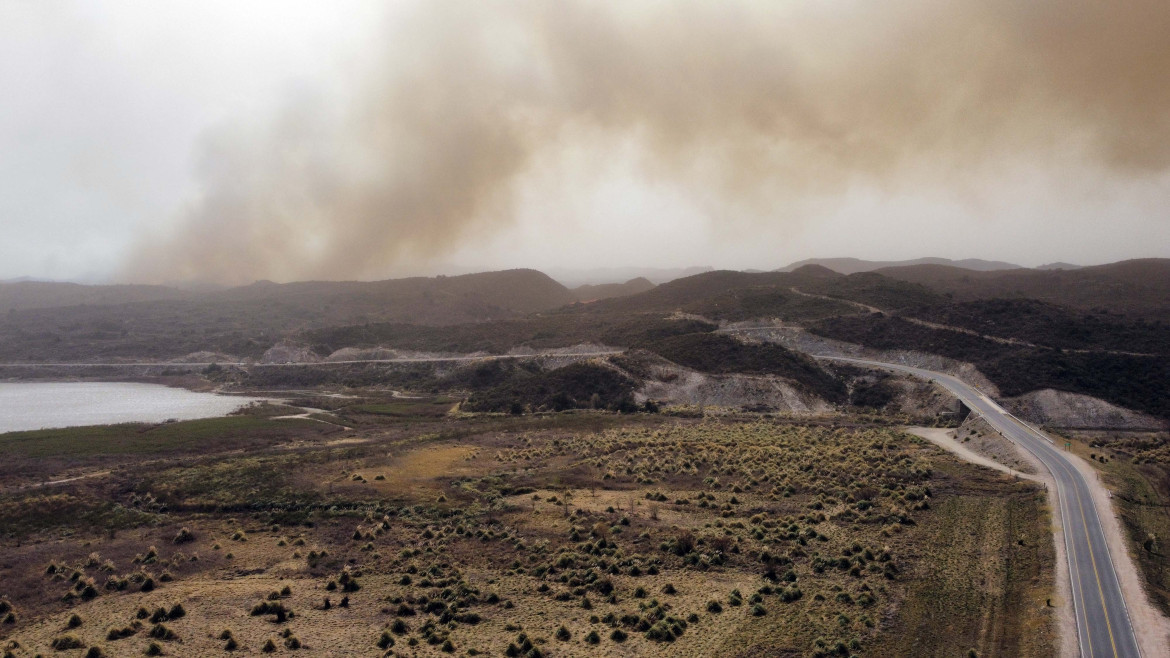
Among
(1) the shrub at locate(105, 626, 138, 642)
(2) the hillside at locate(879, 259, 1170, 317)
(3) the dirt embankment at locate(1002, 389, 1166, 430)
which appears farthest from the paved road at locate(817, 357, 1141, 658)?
(2) the hillside at locate(879, 259, 1170, 317)

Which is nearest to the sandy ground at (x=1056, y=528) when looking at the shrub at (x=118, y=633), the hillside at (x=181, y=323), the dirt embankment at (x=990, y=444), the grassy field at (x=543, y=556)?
the dirt embankment at (x=990, y=444)

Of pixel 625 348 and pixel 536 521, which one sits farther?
pixel 625 348

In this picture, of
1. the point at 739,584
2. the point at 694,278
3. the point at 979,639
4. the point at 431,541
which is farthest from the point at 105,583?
the point at 694,278

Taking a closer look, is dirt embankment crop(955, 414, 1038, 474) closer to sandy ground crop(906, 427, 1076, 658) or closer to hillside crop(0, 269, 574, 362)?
sandy ground crop(906, 427, 1076, 658)

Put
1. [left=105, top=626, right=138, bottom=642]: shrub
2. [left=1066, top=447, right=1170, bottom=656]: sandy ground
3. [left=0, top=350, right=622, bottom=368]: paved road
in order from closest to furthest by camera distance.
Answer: [left=1066, top=447, right=1170, bottom=656]: sandy ground < [left=105, top=626, right=138, bottom=642]: shrub < [left=0, top=350, right=622, bottom=368]: paved road

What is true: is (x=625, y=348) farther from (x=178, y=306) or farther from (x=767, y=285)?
(x=178, y=306)

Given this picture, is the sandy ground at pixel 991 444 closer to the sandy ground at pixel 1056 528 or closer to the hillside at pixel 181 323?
the sandy ground at pixel 1056 528

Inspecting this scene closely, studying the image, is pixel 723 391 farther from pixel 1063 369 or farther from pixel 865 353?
pixel 1063 369
